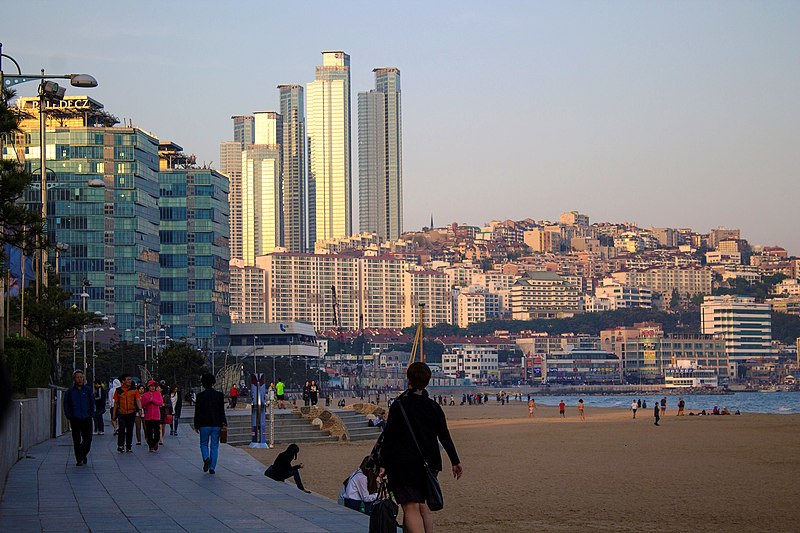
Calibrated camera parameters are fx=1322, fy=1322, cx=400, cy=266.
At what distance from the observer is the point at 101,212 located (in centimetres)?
12588

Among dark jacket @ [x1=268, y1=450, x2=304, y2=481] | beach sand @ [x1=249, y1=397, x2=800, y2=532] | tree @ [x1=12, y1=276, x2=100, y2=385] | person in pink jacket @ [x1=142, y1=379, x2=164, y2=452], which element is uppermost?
tree @ [x1=12, y1=276, x2=100, y2=385]

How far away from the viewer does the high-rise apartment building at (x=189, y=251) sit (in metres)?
136

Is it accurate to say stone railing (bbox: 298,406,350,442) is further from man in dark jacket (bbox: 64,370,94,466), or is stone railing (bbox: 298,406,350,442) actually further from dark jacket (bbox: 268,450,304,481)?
dark jacket (bbox: 268,450,304,481)

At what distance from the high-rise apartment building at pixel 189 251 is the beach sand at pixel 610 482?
89.7 m

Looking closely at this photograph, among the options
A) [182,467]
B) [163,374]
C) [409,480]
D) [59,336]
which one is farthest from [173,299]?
[409,480]

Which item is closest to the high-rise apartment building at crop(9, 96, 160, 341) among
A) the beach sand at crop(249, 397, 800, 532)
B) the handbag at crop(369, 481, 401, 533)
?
the beach sand at crop(249, 397, 800, 532)

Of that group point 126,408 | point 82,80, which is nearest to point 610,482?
point 126,408

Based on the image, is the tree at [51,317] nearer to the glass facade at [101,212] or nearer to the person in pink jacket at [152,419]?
the person in pink jacket at [152,419]

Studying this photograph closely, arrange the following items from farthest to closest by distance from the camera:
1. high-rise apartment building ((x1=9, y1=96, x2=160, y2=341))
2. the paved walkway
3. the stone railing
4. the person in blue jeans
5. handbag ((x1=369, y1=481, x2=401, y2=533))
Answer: high-rise apartment building ((x1=9, y1=96, x2=160, y2=341)) → the stone railing → the person in blue jeans → the paved walkway → handbag ((x1=369, y1=481, x2=401, y2=533))

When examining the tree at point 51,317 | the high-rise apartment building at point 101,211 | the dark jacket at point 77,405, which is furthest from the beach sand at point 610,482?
the high-rise apartment building at point 101,211

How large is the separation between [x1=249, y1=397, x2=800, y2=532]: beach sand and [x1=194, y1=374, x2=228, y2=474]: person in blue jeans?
11.5ft

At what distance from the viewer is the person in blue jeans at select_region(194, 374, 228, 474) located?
62.8ft

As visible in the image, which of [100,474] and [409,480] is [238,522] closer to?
[409,480]

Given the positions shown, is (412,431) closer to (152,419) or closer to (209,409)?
(209,409)
